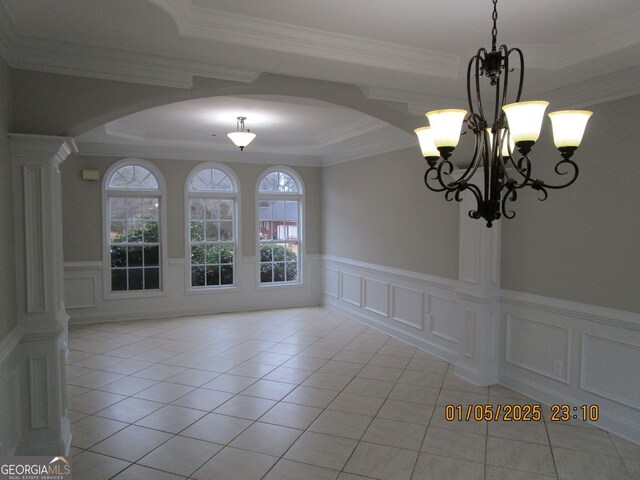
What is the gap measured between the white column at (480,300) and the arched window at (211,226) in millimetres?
4233

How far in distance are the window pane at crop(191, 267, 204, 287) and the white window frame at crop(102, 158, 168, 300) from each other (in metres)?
0.43

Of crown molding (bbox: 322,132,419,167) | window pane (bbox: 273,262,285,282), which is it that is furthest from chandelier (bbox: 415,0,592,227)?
window pane (bbox: 273,262,285,282)

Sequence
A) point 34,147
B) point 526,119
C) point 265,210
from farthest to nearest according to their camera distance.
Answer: point 265,210, point 34,147, point 526,119

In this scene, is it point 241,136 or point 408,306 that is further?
point 408,306

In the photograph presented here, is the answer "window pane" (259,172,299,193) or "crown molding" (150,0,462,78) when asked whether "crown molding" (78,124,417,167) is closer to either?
"window pane" (259,172,299,193)

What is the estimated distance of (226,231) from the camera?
292 inches

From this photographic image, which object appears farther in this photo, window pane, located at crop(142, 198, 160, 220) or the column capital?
window pane, located at crop(142, 198, 160, 220)

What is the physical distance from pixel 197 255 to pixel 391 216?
329cm

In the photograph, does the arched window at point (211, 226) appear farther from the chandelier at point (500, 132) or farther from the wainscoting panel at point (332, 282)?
the chandelier at point (500, 132)

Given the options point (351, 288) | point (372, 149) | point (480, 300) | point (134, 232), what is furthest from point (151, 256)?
point (480, 300)

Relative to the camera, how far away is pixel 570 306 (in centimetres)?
353

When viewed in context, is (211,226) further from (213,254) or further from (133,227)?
(133,227)

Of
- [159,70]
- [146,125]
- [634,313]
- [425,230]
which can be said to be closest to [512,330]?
[634,313]

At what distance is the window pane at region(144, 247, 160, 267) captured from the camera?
6.92m
